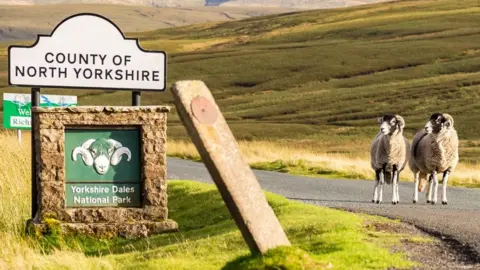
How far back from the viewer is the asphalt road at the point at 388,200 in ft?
46.5

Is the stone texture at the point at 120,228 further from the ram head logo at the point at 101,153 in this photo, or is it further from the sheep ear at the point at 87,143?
the sheep ear at the point at 87,143

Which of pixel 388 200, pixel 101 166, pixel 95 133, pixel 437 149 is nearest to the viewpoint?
pixel 101 166

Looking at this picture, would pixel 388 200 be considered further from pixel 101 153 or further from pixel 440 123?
pixel 101 153

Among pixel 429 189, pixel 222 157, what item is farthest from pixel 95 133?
pixel 222 157

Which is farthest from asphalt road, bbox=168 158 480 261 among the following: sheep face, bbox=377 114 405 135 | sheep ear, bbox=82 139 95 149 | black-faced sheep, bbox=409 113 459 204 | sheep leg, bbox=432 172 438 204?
sheep ear, bbox=82 139 95 149

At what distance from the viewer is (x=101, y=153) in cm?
1698

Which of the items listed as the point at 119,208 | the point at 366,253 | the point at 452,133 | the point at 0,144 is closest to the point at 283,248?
the point at 366,253

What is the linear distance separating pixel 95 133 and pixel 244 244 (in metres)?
4.61

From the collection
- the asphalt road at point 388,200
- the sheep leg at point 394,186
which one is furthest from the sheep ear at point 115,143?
the sheep leg at point 394,186

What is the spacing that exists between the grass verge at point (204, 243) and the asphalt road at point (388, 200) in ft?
2.79

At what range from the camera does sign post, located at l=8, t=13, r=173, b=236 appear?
16891mm

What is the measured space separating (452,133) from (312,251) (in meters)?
10.2

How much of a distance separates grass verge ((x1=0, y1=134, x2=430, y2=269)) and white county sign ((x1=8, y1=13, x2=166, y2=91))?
241 centimetres

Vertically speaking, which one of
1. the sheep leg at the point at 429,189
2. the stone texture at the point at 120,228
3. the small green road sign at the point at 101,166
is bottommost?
the stone texture at the point at 120,228
